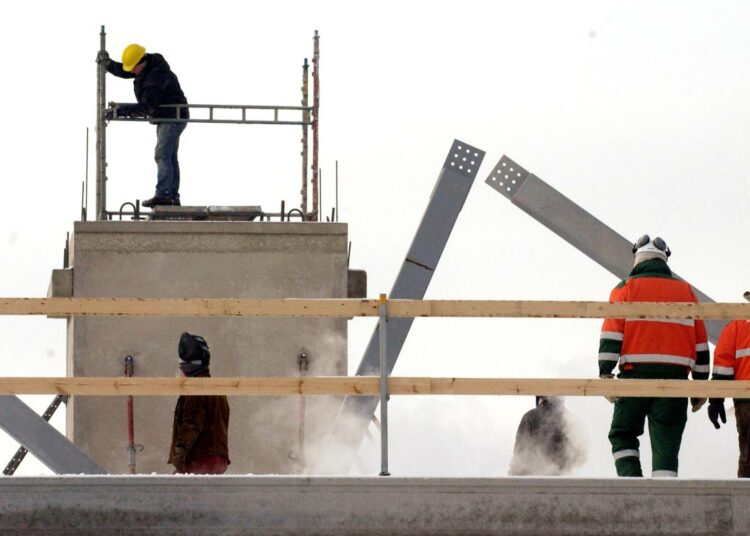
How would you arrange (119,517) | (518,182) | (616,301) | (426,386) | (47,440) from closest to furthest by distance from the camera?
(119,517)
(426,386)
(616,301)
(47,440)
(518,182)

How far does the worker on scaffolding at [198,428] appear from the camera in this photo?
11.7m

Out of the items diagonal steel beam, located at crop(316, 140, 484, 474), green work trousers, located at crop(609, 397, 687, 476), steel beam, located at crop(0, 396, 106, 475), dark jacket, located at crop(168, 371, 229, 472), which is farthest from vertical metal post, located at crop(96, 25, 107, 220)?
green work trousers, located at crop(609, 397, 687, 476)

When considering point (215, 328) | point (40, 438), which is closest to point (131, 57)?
point (215, 328)

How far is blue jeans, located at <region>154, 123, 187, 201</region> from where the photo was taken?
18.6m

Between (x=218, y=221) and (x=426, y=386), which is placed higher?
(x=218, y=221)

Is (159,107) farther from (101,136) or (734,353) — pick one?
(734,353)

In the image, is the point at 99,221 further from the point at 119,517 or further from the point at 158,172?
the point at 119,517

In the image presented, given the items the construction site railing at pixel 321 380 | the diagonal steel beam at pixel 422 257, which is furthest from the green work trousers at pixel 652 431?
the diagonal steel beam at pixel 422 257

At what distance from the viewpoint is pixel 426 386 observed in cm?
986

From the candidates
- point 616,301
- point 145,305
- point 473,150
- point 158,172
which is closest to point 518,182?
point 473,150

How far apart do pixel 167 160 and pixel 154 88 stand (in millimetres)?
720

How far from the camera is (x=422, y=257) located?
1677 centimetres

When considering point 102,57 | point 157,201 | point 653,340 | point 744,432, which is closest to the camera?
point 653,340

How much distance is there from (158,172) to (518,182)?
378 cm
